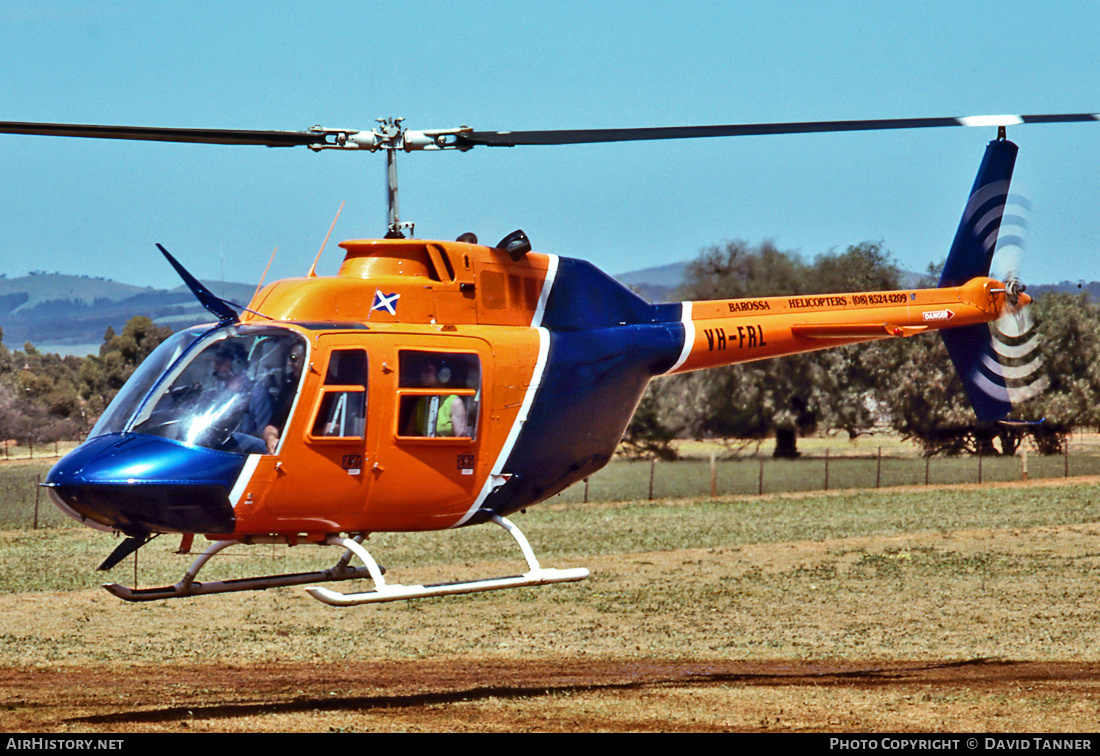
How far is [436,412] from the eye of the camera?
10109 millimetres

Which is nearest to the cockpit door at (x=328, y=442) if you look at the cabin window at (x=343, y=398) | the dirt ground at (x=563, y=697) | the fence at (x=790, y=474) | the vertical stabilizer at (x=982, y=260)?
the cabin window at (x=343, y=398)

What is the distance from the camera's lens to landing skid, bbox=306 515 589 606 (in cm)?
933

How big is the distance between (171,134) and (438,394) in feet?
9.51

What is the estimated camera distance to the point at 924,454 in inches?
1986

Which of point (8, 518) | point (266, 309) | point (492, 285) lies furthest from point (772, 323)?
point (8, 518)

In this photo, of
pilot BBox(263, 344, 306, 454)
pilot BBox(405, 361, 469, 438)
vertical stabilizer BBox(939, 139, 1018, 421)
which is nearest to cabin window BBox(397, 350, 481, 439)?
pilot BBox(405, 361, 469, 438)

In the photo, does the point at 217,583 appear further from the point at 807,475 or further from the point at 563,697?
the point at 807,475

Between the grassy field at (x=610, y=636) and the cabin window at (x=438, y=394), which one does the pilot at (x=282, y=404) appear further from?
the grassy field at (x=610, y=636)

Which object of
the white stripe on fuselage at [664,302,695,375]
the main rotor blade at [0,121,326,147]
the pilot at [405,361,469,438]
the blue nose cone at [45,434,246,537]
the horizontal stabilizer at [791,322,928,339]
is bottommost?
the blue nose cone at [45,434,246,537]

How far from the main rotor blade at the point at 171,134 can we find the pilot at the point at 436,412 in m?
2.14

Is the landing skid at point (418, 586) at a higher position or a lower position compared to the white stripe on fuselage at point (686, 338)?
lower

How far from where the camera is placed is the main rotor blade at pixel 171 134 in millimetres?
8852

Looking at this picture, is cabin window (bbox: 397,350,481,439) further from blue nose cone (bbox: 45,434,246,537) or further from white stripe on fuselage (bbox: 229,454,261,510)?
blue nose cone (bbox: 45,434,246,537)

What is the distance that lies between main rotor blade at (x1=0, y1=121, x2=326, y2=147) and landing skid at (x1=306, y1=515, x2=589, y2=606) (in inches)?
129
